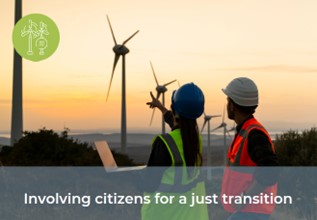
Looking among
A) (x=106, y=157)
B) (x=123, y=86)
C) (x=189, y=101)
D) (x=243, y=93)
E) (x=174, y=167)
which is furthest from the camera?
(x=123, y=86)

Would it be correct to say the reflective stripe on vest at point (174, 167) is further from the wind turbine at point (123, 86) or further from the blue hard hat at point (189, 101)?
the wind turbine at point (123, 86)

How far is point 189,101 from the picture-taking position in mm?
5039

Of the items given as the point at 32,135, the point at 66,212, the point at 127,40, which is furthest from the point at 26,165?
the point at 127,40

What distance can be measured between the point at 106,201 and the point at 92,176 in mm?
2068

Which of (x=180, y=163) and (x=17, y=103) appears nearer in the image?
(x=180, y=163)

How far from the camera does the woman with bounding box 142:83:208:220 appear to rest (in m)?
4.76

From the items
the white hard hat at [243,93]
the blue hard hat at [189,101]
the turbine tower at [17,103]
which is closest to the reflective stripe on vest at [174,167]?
the blue hard hat at [189,101]

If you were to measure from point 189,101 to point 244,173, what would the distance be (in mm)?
754

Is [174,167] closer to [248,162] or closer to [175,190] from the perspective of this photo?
[175,190]

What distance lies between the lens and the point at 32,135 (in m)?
21.4

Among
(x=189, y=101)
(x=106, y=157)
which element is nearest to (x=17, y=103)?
(x=106, y=157)

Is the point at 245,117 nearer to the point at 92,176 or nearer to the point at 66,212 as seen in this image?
the point at 66,212

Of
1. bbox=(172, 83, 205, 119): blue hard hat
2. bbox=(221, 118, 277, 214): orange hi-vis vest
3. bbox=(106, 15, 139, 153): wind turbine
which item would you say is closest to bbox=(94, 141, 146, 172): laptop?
bbox=(172, 83, 205, 119): blue hard hat

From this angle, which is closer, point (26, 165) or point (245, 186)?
point (245, 186)
